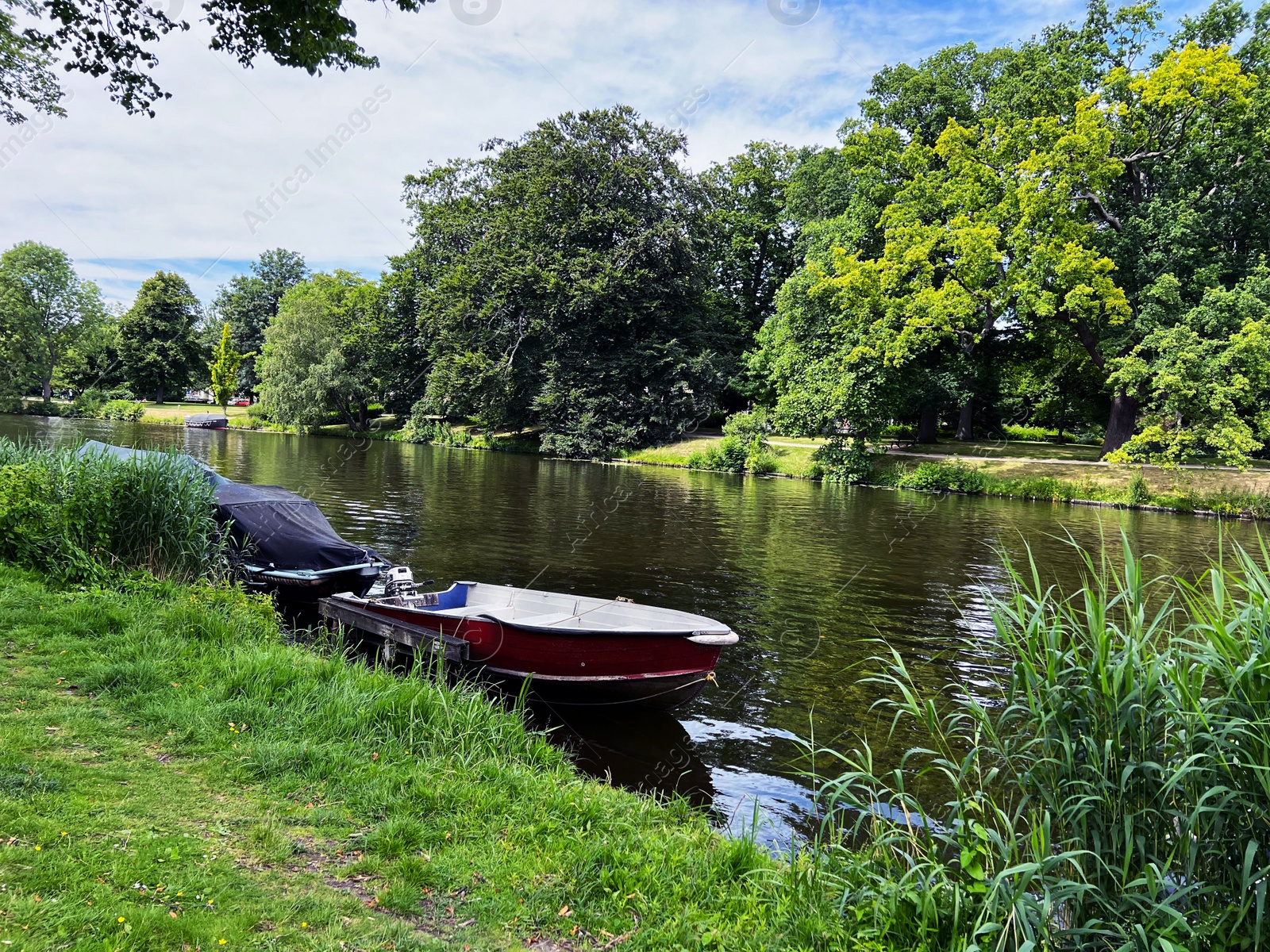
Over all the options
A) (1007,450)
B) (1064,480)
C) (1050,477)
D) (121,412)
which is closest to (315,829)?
(1064,480)

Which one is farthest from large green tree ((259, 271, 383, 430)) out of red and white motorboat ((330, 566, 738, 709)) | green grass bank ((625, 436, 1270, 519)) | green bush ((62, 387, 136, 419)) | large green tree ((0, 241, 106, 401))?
red and white motorboat ((330, 566, 738, 709))

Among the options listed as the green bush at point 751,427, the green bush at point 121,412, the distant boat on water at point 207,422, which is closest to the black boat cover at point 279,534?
the green bush at point 751,427

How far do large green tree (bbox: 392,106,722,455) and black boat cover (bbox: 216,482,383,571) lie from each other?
37184 millimetres

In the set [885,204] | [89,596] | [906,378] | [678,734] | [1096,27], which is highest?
[1096,27]

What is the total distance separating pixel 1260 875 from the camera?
A: 3027 mm

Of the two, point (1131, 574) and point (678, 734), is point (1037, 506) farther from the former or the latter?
point (1131, 574)

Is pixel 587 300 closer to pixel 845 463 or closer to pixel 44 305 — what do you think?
pixel 845 463

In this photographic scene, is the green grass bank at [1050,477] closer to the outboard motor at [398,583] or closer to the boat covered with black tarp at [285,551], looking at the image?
the outboard motor at [398,583]

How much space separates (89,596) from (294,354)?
5735 centimetres

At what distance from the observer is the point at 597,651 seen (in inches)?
323

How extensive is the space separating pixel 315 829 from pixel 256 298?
104 meters

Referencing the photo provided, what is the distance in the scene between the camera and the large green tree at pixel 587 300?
1949 inches

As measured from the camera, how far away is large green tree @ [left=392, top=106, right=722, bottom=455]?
49.5 m

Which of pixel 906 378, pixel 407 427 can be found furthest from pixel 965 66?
pixel 407 427
